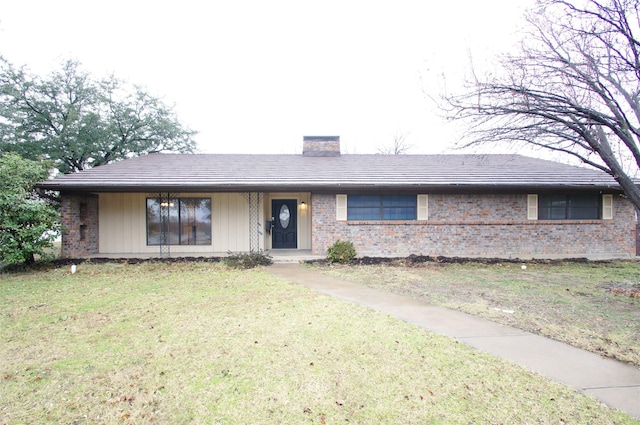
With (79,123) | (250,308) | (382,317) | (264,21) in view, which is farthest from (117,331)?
(79,123)

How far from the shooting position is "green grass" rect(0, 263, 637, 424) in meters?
2.45

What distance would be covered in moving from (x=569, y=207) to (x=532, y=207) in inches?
55.2

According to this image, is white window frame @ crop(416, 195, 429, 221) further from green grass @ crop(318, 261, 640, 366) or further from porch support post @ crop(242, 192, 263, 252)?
porch support post @ crop(242, 192, 263, 252)

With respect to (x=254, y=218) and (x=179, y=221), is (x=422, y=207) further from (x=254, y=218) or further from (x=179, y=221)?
(x=179, y=221)

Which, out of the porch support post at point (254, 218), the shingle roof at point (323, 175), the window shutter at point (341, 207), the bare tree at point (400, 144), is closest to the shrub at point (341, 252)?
the window shutter at point (341, 207)

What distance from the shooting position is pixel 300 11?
37.6 ft

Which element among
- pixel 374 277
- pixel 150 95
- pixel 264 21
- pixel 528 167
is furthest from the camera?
pixel 150 95

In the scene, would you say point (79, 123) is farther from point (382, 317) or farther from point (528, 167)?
point (528, 167)

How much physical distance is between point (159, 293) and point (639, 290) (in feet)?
33.1

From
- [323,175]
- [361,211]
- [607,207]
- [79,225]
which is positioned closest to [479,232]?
[361,211]

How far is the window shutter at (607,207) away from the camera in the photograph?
37.1ft

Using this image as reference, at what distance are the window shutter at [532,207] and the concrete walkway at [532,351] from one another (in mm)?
8096

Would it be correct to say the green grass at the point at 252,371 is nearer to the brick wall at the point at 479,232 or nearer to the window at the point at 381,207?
the brick wall at the point at 479,232

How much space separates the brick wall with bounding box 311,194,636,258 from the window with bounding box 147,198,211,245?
4.14 metres
